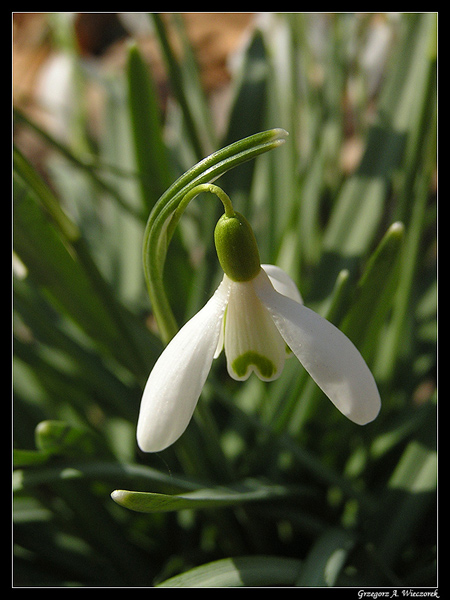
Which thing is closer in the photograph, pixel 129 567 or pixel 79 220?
pixel 129 567

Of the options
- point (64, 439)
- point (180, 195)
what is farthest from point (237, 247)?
point (64, 439)

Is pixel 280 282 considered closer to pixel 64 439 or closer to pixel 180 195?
pixel 180 195

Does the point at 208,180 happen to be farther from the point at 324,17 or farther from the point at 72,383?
the point at 324,17

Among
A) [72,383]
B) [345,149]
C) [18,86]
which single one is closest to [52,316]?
[72,383]

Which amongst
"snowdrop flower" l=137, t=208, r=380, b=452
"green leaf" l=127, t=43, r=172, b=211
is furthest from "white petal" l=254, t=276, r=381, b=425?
"green leaf" l=127, t=43, r=172, b=211

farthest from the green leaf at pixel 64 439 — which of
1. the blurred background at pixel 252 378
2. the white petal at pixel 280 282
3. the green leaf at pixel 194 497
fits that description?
the white petal at pixel 280 282

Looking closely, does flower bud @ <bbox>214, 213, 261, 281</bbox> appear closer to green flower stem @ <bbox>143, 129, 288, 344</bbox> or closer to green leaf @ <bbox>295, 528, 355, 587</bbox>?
green flower stem @ <bbox>143, 129, 288, 344</bbox>
